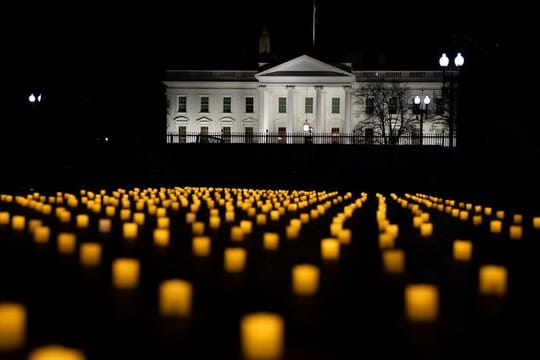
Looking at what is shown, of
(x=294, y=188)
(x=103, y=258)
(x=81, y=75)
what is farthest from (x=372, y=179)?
(x=81, y=75)

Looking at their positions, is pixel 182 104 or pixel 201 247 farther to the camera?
pixel 182 104

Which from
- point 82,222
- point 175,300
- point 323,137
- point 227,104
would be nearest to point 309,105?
point 227,104

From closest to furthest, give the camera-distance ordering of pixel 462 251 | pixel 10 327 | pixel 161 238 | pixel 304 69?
pixel 10 327 < pixel 462 251 < pixel 161 238 < pixel 304 69

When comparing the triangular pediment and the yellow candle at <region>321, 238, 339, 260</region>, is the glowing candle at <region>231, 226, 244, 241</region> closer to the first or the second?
the yellow candle at <region>321, 238, 339, 260</region>

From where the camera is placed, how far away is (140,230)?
11688 millimetres

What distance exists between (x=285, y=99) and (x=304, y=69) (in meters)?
5.85

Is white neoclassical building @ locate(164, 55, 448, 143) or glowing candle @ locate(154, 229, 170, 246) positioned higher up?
white neoclassical building @ locate(164, 55, 448, 143)

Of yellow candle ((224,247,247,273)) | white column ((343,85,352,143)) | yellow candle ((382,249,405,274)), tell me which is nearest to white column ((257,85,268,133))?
white column ((343,85,352,143))

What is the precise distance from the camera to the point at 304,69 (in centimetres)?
7206

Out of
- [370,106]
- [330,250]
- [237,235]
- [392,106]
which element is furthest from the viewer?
[370,106]

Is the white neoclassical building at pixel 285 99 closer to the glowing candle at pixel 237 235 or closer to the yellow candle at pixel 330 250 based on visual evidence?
the glowing candle at pixel 237 235

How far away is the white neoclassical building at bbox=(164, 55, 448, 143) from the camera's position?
72000 millimetres

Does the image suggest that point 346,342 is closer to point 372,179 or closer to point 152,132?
point 372,179

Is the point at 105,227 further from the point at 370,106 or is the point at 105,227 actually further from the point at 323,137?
the point at 370,106
